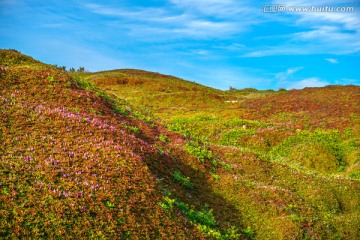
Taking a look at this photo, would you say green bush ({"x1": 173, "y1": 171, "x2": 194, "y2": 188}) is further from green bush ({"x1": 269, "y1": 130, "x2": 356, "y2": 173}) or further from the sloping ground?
the sloping ground

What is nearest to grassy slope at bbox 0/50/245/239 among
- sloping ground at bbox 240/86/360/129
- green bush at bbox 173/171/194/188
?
green bush at bbox 173/171/194/188

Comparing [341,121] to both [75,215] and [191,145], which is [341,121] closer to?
[191,145]

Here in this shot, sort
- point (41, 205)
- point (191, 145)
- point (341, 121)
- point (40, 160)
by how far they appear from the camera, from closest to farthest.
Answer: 1. point (41, 205)
2. point (40, 160)
3. point (191, 145)
4. point (341, 121)

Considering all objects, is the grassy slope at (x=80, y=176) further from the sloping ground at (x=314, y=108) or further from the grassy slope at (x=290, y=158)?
the sloping ground at (x=314, y=108)

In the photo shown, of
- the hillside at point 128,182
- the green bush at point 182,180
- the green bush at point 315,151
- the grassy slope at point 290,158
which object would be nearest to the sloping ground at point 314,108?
the grassy slope at point 290,158

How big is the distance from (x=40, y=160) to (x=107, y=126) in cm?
566

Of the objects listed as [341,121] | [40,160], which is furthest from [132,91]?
[40,160]

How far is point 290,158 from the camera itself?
3422 centimetres

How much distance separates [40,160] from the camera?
Result: 12.2 m

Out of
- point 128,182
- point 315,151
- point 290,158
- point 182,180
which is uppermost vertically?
point 315,151

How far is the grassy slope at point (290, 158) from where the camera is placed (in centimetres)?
1677

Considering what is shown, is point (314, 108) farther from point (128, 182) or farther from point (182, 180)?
point (128, 182)

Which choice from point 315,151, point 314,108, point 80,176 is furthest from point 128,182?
point 314,108

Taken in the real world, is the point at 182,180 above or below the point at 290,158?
below
